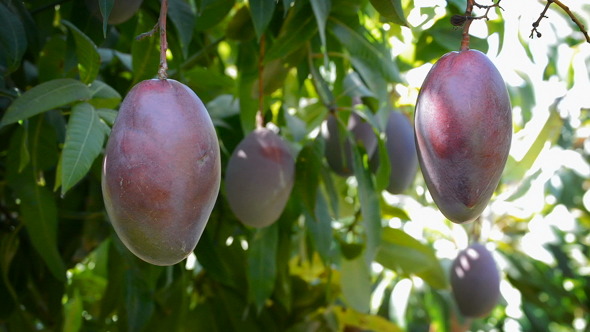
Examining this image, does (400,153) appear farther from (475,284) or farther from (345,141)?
(475,284)

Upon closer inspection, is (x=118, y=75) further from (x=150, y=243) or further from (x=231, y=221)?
(x=150, y=243)

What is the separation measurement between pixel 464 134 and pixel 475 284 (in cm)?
85

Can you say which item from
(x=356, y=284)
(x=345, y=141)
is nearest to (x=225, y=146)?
(x=345, y=141)

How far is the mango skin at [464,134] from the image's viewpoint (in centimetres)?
51

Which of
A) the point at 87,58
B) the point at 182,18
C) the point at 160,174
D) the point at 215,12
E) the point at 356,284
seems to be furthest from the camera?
the point at 356,284

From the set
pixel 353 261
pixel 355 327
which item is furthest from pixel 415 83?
pixel 355 327

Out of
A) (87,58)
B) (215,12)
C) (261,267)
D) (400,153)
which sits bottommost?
(261,267)

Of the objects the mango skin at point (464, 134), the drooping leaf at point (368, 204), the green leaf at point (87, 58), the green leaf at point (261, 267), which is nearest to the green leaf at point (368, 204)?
the drooping leaf at point (368, 204)

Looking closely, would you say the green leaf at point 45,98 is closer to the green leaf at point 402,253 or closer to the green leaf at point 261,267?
the green leaf at point 261,267

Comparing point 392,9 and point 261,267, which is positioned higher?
point 392,9

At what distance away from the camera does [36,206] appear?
92cm

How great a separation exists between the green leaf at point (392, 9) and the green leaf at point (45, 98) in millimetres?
283

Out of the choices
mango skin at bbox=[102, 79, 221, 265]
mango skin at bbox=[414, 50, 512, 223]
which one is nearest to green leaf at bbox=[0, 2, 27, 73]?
mango skin at bbox=[102, 79, 221, 265]

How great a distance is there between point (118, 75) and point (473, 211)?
74 centimetres
